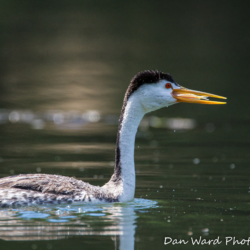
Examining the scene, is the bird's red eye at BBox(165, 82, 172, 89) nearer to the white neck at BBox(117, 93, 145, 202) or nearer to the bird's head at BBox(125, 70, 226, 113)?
the bird's head at BBox(125, 70, 226, 113)

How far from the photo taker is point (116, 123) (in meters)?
21.9

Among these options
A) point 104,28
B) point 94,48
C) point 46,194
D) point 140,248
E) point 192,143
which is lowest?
point 140,248

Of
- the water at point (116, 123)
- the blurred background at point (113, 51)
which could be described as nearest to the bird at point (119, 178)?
the water at point (116, 123)

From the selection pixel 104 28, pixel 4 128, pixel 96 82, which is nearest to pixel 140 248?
pixel 4 128

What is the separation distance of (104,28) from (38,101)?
2921 centimetres

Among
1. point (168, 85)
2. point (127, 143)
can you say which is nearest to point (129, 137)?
point (127, 143)

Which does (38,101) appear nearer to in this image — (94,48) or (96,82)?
(96,82)

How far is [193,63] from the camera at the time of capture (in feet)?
128

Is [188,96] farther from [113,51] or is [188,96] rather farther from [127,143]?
[113,51]

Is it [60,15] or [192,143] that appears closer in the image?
[192,143]

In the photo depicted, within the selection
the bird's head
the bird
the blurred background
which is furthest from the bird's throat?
the blurred background

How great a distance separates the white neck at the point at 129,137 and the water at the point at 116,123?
554 millimetres

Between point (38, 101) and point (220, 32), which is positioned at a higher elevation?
point (220, 32)

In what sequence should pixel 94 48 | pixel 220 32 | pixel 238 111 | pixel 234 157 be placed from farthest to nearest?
1. pixel 220 32
2. pixel 94 48
3. pixel 238 111
4. pixel 234 157
